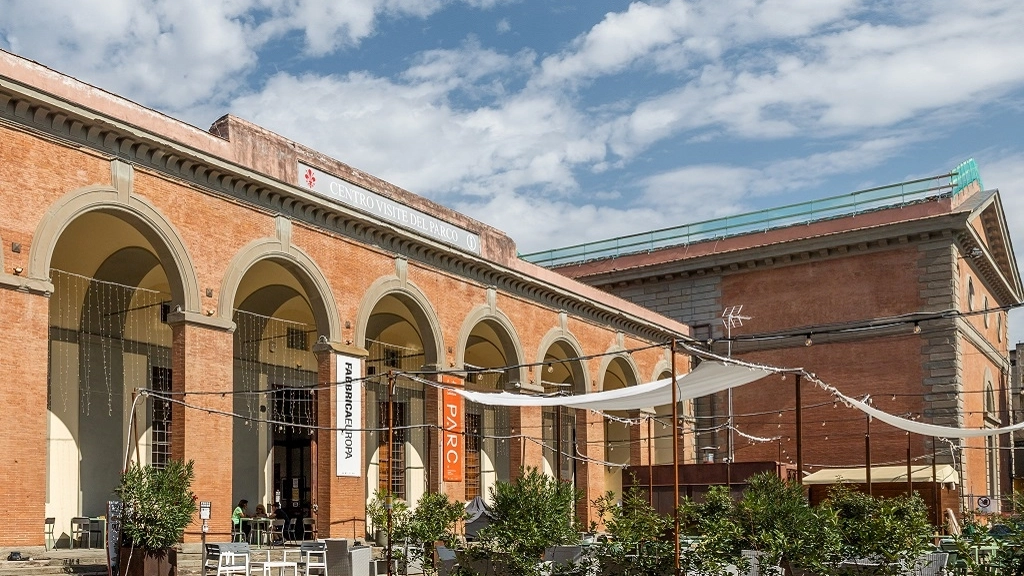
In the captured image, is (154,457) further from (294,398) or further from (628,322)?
(628,322)

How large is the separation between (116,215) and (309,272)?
4.62 meters

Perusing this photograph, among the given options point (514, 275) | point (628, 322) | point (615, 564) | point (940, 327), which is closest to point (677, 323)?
point (628, 322)

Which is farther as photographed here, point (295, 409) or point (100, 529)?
point (295, 409)

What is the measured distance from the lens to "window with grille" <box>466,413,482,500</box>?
3262 centimetres

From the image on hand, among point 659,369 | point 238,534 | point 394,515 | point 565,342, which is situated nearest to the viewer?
point 394,515

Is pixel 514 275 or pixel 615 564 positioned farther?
pixel 514 275

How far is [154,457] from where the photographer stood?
23078mm

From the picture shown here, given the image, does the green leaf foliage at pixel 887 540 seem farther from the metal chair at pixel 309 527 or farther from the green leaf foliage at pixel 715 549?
the metal chair at pixel 309 527

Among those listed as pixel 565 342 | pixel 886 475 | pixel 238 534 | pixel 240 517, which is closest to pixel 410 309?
pixel 240 517

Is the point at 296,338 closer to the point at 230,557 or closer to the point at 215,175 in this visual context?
the point at 215,175

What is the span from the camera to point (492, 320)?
28281mm

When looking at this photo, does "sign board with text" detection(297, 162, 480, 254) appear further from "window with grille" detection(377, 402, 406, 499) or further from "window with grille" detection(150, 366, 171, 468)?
"window with grille" detection(377, 402, 406, 499)

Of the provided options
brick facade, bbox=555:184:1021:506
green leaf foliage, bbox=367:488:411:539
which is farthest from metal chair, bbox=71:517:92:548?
brick facade, bbox=555:184:1021:506

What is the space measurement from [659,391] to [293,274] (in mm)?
9084
